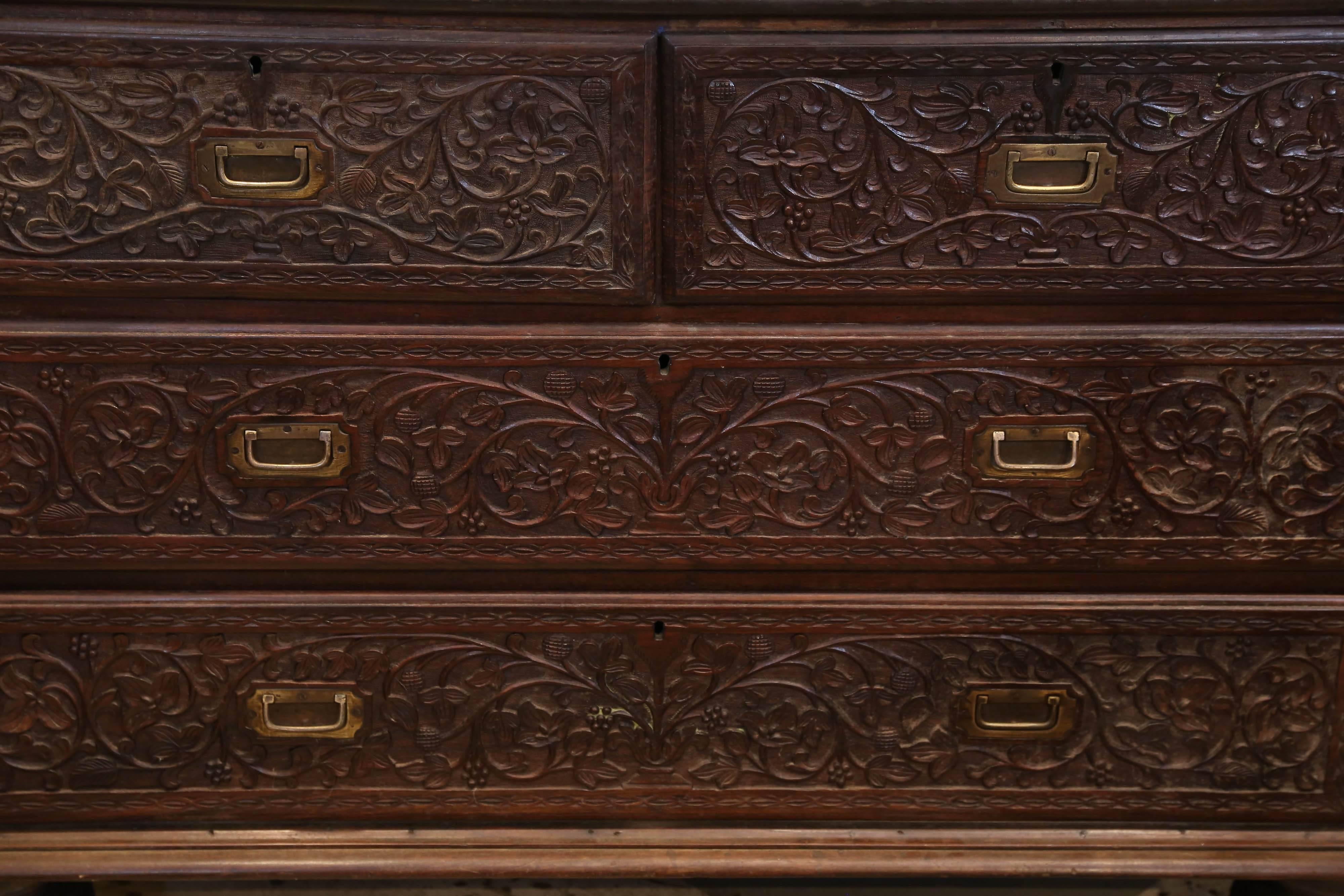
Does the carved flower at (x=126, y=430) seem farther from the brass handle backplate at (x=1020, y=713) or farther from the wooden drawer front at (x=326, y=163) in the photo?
the brass handle backplate at (x=1020, y=713)

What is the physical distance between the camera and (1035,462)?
1.02 m

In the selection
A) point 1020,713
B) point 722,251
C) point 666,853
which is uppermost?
point 722,251

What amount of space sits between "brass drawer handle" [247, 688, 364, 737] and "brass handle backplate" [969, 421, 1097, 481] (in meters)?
0.69

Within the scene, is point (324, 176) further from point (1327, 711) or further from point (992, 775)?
point (1327, 711)

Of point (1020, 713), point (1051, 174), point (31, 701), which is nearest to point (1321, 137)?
point (1051, 174)

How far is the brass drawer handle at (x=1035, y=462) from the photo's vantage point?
39.6 inches

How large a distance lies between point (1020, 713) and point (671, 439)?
1.59 feet

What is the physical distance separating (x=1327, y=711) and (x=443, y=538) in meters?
0.95

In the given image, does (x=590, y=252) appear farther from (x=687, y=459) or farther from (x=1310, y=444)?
(x=1310, y=444)

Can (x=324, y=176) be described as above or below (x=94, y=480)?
above

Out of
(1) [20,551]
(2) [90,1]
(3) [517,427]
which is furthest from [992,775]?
(2) [90,1]

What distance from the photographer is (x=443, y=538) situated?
1028 mm

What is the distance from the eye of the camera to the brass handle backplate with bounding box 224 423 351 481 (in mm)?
995

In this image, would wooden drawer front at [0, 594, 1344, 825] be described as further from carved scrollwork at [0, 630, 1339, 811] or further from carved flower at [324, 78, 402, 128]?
carved flower at [324, 78, 402, 128]
